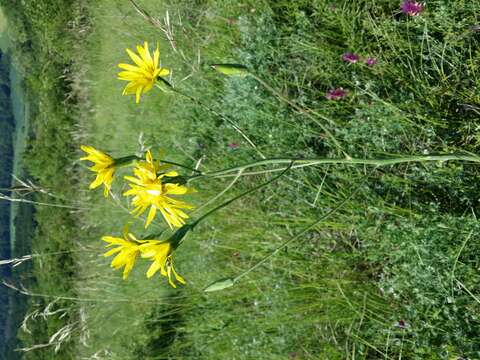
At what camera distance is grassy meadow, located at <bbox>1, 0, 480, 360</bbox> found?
7.04 ft

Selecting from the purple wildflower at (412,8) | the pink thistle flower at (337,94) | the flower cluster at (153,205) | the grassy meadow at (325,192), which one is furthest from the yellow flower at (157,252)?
the purple wildflower at (412,8)

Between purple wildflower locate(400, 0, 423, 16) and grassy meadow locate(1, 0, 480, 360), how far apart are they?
0.06 meters

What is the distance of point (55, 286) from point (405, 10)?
13.4 ft

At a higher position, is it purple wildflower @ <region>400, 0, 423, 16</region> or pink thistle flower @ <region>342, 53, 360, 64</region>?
purple wildflower @ <region>400, 0, 423, 16</region>

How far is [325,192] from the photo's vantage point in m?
2.19

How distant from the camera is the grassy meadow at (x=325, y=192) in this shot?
215 cm

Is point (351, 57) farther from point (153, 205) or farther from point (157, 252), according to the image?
point (157, 252)

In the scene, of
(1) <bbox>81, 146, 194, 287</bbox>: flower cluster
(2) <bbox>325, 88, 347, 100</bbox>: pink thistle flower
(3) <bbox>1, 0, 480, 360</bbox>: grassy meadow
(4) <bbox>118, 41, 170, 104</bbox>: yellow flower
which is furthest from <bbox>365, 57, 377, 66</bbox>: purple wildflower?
(1) <bbox>81, 146, 194, 287</bbox>: flower cluster

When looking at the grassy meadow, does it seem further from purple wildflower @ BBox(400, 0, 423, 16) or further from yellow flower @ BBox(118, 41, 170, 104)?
yellow flower @ BBox(118, 41, 170, 104)

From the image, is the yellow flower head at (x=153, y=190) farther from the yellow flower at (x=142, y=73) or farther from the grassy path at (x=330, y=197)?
the grassy path at (x=330, y=197)

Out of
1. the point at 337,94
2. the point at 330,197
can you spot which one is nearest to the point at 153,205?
the point at 330,197

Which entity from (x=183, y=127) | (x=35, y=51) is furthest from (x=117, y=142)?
(x=35, y=51)

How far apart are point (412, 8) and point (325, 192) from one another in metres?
0.91

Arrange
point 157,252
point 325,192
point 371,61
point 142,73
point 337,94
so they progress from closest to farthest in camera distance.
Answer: point 157,252 < point 142,73 < point 325,192 < point 371,61 < point 337,94
